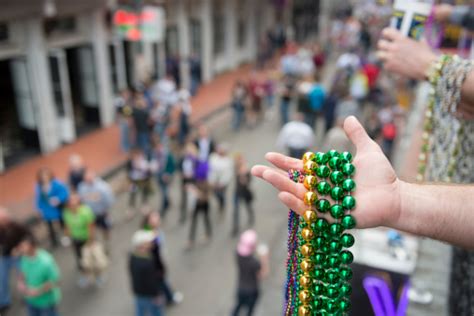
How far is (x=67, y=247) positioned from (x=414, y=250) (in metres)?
6.21

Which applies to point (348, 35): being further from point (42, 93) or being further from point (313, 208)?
point (313, 208)

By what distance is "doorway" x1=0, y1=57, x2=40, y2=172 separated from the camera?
12.2m

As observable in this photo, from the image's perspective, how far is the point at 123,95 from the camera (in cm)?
1312

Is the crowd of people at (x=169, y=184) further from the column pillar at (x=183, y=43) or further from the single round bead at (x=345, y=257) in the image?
the column pillar at (x=183, y=43)

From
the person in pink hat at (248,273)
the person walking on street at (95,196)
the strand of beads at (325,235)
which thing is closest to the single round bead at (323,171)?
the strand of beads at (325,235)

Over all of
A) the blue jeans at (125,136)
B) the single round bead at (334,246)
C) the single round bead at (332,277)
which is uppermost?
the single round bead at (334,246)

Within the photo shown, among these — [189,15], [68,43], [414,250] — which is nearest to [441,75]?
[414,250]

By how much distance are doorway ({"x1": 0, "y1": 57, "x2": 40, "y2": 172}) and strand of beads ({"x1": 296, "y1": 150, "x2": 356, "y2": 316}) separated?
39.0 feet

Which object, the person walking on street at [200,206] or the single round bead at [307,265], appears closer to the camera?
the single round bead at [307,265]

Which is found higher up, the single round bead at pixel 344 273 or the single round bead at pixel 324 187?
the single round bead at pixel 324 187

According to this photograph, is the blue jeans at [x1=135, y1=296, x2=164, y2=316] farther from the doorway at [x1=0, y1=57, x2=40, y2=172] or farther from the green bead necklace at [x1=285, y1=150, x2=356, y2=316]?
the doorway at [x1=0, y1=57, x2=40, y2=172]

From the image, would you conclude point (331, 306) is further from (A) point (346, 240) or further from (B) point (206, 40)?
(B) point (206, 40)

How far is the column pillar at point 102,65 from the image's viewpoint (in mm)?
14234

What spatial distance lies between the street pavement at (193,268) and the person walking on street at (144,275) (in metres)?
0.95
